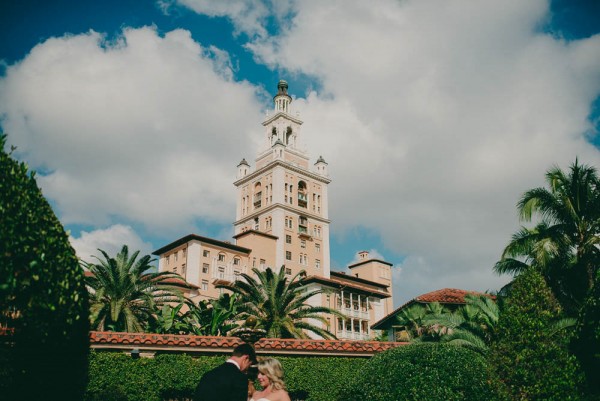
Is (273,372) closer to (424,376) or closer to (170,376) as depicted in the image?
(424,376)

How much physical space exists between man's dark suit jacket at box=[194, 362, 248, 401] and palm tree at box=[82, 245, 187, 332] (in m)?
18.9

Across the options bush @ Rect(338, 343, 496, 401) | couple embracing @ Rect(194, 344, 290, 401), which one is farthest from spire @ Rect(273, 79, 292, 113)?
couple embracing @ Rect(194, 344, 290, 401)

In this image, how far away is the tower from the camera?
72.2m

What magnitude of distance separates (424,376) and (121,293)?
17804mm

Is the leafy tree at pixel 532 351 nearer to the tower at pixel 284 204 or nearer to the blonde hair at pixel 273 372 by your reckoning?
the blonde hair at pixel 273 372

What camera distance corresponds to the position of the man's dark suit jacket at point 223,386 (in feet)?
17.0

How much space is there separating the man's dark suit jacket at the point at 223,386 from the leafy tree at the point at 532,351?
9730mm

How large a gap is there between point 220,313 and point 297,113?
2740 inches

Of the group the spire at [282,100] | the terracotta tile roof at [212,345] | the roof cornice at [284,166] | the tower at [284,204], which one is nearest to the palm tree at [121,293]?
the terracotta tile roof at [212,345]

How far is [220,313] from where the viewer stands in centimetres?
2547

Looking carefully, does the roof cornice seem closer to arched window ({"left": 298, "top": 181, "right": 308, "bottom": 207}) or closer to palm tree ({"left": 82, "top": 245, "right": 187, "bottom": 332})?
arched window ({"left": 298, "top": 181, "right": 308, "bottom": 207})

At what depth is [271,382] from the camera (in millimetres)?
6363

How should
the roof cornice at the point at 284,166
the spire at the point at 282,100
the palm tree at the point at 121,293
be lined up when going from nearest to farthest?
1. the palm tree at the point at 121,293
2. the roof cornice at the point at 284,166
3. the spire at the point at 282,100

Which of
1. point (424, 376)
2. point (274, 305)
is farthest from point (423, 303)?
point (424, 376)
